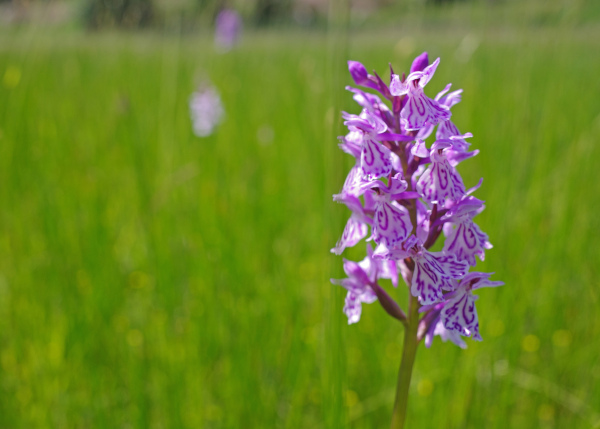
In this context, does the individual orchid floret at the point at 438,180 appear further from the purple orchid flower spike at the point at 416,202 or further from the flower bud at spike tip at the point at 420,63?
the flower bud at spike tip at the point at 420,63

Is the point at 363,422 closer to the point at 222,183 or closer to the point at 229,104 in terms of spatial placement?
the point at 222,183

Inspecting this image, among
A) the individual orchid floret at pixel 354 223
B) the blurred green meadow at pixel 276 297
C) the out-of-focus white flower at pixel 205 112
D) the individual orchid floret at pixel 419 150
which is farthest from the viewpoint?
the out-of-focus white flower at pixel 205 112

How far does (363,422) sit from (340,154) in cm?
95

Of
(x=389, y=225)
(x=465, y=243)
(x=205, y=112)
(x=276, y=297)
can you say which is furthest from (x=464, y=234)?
(x=205, y=112)

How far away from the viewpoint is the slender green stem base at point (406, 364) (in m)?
0.65

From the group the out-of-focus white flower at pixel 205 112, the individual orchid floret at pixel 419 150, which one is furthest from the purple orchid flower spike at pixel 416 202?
the out-of-focus white flower at pixel 205 112

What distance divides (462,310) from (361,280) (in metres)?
0.15

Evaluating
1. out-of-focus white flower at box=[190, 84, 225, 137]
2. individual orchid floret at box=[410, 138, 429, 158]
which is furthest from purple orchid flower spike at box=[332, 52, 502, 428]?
out-of-focus white flower at box=[190, 84, 225, 137]

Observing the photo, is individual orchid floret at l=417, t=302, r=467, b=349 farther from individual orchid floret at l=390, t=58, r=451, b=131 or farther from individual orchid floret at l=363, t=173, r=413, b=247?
individual orchid floret at l=390, t=58, r=451, b=131

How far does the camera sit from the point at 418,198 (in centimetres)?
67

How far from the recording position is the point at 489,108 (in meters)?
3.34

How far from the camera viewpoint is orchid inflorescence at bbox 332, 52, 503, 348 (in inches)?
24.9

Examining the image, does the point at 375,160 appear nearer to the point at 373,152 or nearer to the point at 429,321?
the point at 373,152

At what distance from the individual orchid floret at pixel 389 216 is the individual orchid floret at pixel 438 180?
0.09 feet
